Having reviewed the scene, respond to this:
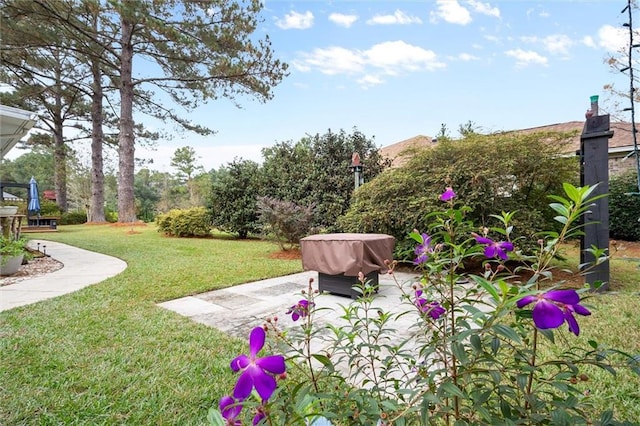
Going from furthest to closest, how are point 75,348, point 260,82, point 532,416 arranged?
point 260,82 → point 75,348 → point 532,416

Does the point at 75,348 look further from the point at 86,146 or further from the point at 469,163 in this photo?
the point at 86,146

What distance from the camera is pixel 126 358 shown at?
236 cm

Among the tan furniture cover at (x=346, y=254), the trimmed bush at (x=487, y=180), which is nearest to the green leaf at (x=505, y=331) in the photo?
the tan furniture cover at (x=346, y=254)

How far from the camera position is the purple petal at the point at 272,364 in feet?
2.15

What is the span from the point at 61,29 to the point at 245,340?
48.5 ft

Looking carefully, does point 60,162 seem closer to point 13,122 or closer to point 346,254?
point 13,122

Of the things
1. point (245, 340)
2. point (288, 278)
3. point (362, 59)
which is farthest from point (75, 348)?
point (362, 59)

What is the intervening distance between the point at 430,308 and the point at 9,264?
6378mm

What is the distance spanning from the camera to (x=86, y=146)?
21281 mm

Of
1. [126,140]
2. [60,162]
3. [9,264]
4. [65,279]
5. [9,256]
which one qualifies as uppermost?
[126,140]

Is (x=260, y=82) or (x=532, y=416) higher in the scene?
(x=260, y=82)

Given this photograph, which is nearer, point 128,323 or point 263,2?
point 128,323

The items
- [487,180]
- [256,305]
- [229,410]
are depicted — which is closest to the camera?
[229,410]

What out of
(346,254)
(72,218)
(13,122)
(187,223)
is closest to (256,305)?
(346,254)
